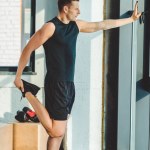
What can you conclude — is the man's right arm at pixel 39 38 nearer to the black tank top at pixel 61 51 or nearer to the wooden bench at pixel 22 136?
the black tank top at pixel 61 51

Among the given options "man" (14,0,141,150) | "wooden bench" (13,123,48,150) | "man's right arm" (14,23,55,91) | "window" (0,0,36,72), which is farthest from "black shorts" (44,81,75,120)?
"window" (0,0,36,72)

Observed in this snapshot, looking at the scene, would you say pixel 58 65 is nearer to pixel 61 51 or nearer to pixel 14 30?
pixel 61 51

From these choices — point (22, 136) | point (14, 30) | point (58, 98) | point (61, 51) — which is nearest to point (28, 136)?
point (22, 136)

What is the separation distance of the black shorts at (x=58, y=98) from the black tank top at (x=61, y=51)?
0.05 meters

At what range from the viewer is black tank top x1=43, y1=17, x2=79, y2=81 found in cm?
348

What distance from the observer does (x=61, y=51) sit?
3.51 meters

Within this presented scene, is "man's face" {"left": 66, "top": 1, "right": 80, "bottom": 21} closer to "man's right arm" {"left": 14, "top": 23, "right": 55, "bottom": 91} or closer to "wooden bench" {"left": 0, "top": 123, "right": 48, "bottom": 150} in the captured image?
"man's right arm" {"left": 14, "top": 23, "right": 55, "bottom": 91}

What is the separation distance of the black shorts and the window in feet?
3.75

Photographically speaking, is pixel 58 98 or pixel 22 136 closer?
pixel 58 98

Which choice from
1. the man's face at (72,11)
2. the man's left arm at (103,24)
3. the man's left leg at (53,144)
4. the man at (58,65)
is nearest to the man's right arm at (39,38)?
the man at (58,65)

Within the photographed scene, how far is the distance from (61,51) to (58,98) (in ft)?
1.29

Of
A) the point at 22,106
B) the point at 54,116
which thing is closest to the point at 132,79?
the point at 54,116

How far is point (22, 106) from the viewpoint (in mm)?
4711

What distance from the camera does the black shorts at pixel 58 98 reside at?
3.53 meters
